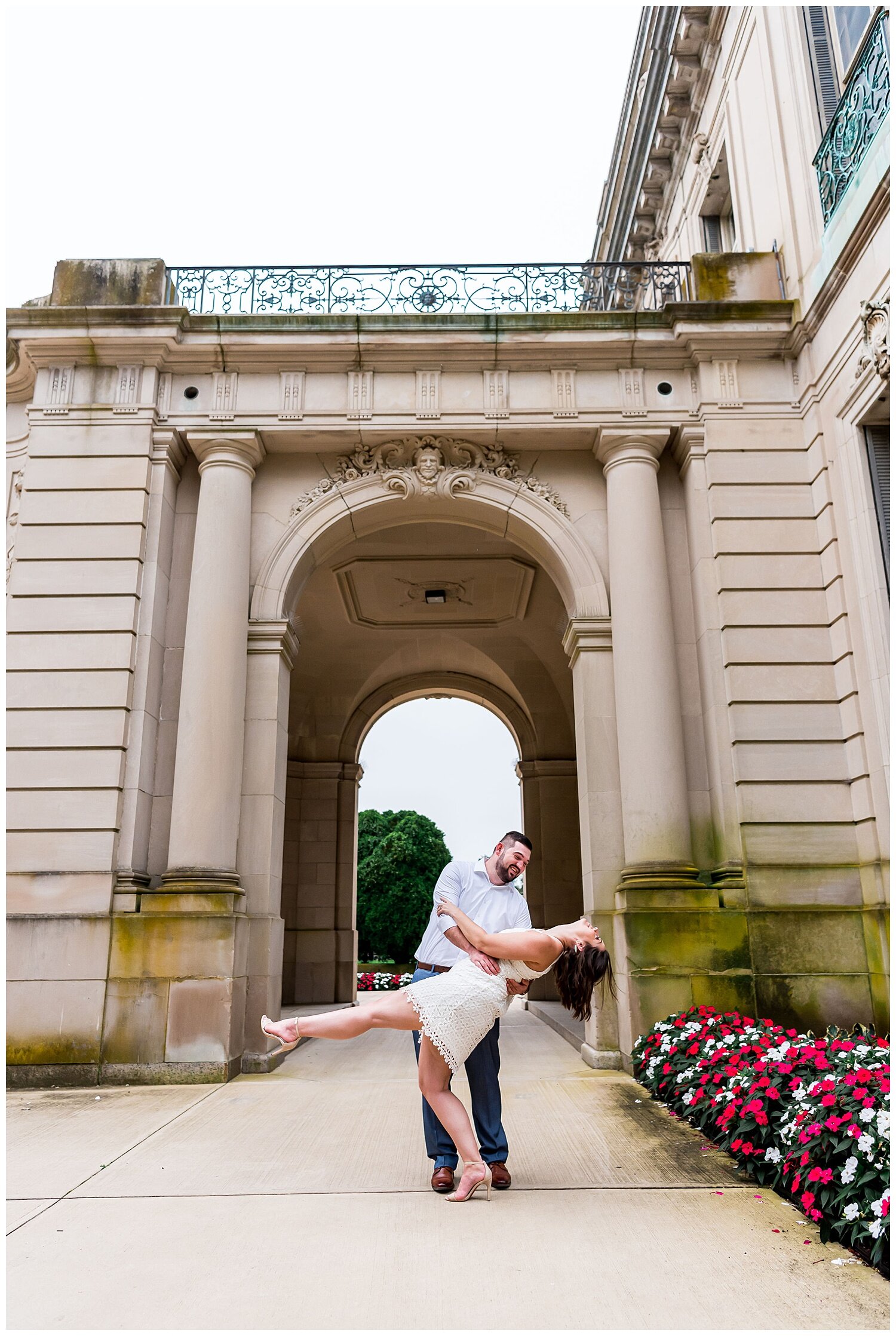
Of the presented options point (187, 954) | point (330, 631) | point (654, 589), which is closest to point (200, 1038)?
point (187, 954)

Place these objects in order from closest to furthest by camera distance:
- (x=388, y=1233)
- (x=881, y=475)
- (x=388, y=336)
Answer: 1. (x=388, y=1233)
2. (x=881, y=475)
3. (x=388, y=336)

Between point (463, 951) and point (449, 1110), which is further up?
point (463, 951)

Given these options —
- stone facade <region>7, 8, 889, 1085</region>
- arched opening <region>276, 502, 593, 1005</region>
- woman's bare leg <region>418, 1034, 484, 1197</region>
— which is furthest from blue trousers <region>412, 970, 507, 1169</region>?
arched opening <region>276, 502, 593, 1005</region>

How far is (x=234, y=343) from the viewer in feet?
34.7

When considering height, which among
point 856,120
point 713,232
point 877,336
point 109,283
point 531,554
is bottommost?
point 531,554

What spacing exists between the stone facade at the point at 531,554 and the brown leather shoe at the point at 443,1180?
4.26 metres

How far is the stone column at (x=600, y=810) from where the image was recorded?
8.98 metres

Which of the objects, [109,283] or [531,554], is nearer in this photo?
[109,283]

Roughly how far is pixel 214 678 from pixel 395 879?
33114 mm

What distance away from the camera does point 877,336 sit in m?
8.44

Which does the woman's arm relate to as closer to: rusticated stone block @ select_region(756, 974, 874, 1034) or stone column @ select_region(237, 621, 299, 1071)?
rusticated stone block @ select_region(756, 974, 874, 1034)

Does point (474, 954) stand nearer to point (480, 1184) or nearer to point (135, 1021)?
point (480, 1184)

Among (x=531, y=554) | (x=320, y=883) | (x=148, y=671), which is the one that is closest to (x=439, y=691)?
(x=320, y=883)

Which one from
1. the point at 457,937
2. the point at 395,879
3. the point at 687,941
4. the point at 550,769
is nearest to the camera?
the point at 457,937
